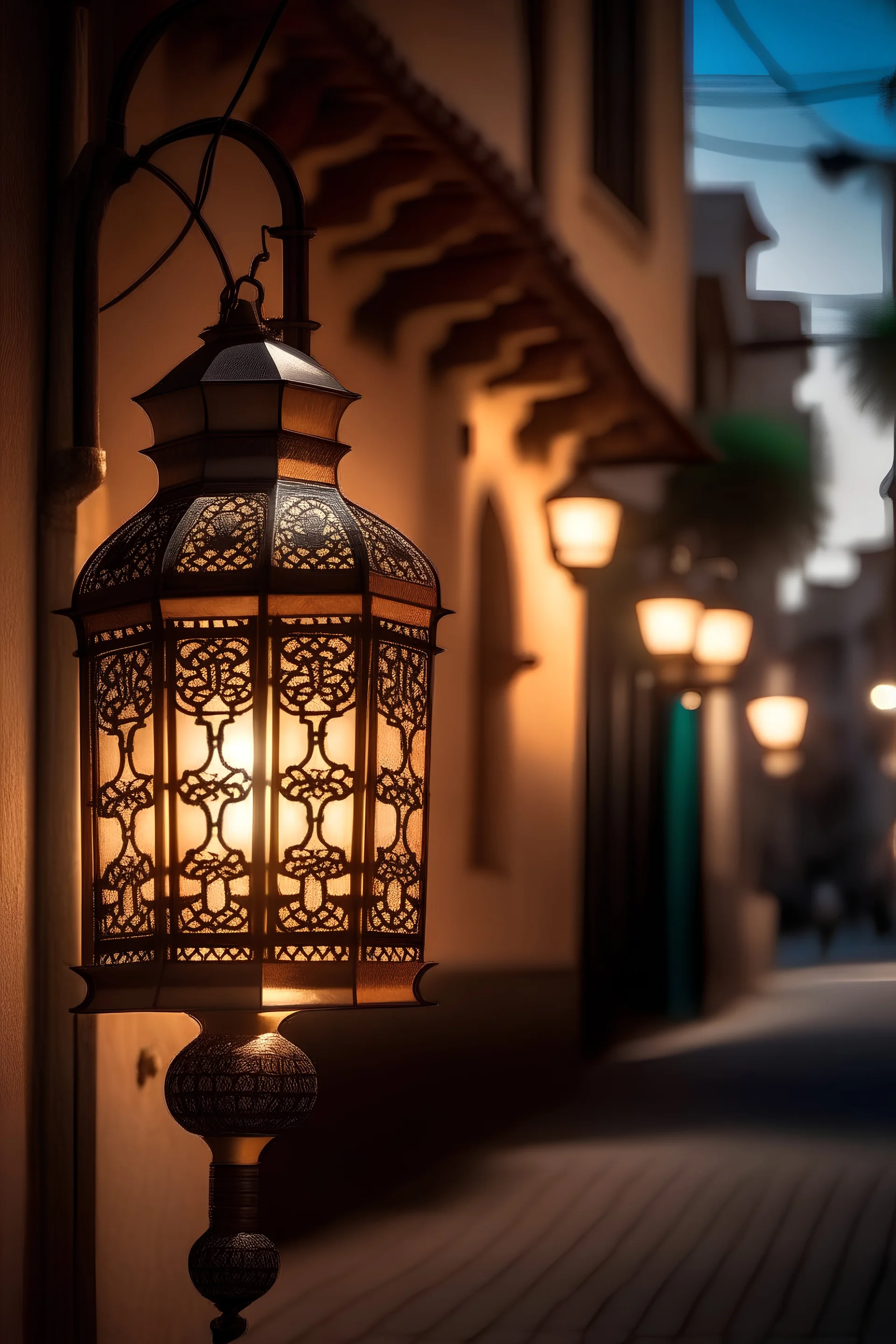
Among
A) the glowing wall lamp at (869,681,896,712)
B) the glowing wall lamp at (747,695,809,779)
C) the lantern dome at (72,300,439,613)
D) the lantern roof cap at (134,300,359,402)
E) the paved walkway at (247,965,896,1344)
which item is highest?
the lantern roof cap at (134,300,359,402)

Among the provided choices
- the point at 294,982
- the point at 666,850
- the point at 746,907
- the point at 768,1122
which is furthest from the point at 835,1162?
the point at 294,982

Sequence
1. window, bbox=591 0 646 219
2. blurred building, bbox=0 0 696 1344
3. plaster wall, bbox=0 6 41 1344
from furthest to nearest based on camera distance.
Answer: window, bbox=591 0 646 219 → blurred building, bbox=0 0 696 1344 → plaster wall, bbox=0 6 41 1344

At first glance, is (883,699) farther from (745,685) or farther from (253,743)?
(253,743)

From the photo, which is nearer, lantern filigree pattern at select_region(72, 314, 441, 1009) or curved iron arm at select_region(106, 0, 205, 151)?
lantern filigree pattern at select_region(72, 314, 441, 1009)

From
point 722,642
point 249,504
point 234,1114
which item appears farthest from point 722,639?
point 234,1114

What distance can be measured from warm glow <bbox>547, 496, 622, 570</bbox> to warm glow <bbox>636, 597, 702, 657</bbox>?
468mm

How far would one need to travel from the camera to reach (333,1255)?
6.53 metres

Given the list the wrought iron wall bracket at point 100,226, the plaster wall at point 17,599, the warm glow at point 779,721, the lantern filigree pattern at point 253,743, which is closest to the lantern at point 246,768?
the lantern filigree pattern at point 253,743

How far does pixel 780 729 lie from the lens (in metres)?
9.09

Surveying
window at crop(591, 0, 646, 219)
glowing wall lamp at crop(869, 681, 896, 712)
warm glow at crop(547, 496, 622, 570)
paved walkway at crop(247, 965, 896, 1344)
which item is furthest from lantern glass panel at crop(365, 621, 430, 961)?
window at crop(591, 0, 646, 219)

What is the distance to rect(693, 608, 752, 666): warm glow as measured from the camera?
8.98 metres

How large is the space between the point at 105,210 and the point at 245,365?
62 centimetres

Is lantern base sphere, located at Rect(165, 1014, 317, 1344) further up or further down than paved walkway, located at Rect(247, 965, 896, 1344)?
further up

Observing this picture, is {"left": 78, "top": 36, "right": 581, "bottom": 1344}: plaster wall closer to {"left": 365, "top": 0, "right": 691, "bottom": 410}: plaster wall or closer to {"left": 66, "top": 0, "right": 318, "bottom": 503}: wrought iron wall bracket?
{"left": 66, "top": 0, "right": 318, "bottom": 503}: wrought iron wall bracket
